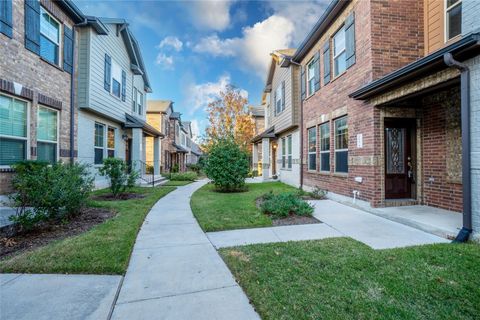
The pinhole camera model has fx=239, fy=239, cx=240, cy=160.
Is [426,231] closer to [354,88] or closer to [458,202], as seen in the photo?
[458,202]

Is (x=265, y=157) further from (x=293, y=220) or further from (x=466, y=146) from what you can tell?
(x=466, y=146)

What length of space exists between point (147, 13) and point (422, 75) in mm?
10809

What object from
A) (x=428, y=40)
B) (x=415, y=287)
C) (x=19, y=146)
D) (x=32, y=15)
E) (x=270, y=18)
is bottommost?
(x=415, y=287)

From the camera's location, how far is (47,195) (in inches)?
184

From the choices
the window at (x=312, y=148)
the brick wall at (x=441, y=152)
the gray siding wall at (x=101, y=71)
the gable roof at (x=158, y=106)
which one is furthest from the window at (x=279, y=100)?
the gable roof at (x=158, y=106)

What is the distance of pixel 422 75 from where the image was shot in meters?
4.77

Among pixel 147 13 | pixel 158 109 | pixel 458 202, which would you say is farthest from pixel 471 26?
pixel 158 109

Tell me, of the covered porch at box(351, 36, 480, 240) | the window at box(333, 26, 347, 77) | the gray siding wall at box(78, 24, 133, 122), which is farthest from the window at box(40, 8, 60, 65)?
the covered porch at box(351, 36, 480, 240)

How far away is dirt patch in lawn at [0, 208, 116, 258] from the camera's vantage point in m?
3.97

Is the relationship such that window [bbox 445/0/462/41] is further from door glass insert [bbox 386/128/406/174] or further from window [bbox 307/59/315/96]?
window [bbox 307/59/315/96]

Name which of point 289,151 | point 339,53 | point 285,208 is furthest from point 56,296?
point 289,151

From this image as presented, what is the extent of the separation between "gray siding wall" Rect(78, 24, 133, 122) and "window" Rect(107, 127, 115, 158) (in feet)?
2.47

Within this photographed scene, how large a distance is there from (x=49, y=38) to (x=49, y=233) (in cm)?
719

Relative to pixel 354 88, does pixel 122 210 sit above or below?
below
